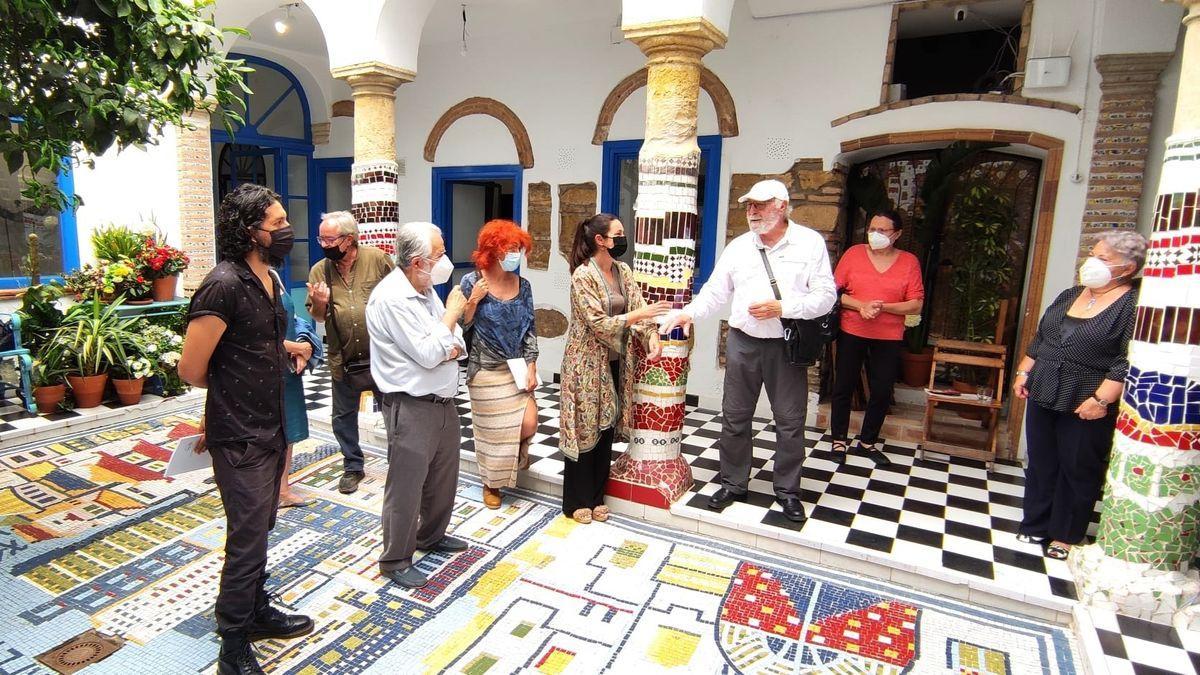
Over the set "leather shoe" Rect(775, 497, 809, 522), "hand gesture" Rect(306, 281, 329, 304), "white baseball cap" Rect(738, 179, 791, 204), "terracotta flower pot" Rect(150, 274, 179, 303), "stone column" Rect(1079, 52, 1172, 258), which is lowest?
"leather shoe" Rect(775, 497, 809, 522)

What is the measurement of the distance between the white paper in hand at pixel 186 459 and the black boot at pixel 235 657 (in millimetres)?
723

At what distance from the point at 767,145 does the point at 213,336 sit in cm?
478

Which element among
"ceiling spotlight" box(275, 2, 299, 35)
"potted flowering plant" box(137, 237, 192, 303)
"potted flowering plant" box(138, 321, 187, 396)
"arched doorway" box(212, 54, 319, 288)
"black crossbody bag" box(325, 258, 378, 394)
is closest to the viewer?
"black crossbody bag" box(325, 258, 378, 394)

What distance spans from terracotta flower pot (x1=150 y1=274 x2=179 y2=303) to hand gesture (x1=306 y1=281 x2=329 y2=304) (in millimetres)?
3598

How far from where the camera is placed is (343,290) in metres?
4.14

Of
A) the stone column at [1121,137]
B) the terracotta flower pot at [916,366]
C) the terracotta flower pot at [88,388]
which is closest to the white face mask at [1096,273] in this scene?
the stone column at [1121,137]

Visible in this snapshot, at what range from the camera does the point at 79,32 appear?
2.50m

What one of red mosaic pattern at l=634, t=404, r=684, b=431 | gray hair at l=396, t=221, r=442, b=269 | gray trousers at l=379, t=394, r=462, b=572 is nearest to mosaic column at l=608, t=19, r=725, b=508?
red mosaic pattern at l=634, t=404, r=684, b=431

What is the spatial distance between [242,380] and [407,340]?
2.24 ft

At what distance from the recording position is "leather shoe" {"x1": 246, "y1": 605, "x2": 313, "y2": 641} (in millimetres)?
2928

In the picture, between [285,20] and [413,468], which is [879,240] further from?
[285,20]

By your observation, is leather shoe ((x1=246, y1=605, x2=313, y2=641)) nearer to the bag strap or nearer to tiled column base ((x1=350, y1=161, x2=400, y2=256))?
the bag strap

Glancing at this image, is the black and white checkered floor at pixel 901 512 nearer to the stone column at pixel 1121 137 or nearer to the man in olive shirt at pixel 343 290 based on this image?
the man in olive shirt at pixel 343 290

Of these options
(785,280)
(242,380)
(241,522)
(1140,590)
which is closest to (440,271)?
(242,380)
